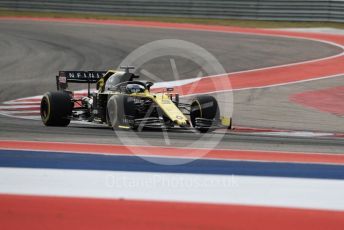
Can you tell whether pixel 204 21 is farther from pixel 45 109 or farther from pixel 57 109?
pixel 57 109

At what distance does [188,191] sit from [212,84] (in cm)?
1146

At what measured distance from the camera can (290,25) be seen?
29547 millimetres

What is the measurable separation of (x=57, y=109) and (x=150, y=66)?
908 cm

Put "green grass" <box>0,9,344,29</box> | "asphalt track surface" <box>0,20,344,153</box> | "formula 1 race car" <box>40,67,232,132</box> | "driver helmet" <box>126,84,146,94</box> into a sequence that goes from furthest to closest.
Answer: "green grass" <box>0,9,344,29</box>, "driver helmet" <box>126,84,146,94</box>, "formula 1 race car" <box>40,67,232,132</box>, "asphalt track surface" <box>0,20,344,153</box>

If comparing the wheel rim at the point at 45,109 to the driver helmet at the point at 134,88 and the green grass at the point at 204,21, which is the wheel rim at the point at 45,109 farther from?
the green grass at the point at 204,21

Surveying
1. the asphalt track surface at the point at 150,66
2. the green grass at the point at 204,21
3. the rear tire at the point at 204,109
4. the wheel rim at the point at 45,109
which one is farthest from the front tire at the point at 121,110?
the green grass at the point at 204,21

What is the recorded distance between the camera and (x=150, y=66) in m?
21.0

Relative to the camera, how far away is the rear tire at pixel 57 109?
12.1m

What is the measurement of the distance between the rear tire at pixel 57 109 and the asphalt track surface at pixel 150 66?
209 millimetres

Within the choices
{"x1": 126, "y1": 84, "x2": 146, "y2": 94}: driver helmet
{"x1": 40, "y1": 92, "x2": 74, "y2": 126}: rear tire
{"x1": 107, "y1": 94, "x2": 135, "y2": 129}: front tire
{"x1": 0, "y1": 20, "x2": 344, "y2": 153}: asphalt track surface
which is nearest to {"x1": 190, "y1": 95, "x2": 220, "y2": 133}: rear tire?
{"x1": 0, "y1": 20, "x2": 344, "y2": 153}: asphalt track surface

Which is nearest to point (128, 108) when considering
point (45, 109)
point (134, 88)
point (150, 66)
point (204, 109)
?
point (134, 88)

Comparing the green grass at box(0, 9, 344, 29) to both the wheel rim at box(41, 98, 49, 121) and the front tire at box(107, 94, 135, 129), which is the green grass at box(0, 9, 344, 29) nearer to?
the wheel rim at box(41, 98, 49, 121)

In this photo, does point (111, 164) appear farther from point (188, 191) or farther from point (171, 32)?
point (171, 32)

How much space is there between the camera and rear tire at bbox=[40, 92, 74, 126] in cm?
1214
